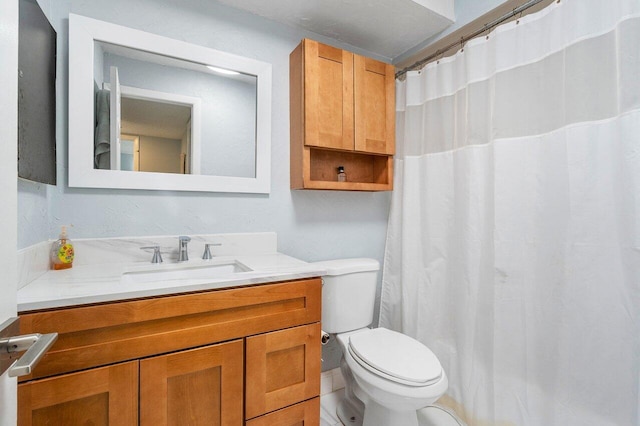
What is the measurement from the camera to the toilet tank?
150cm

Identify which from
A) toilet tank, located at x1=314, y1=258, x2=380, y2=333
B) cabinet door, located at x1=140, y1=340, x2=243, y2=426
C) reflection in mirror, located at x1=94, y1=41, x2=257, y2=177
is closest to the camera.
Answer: cabinet door, located at x1=140, y1=340, x2=243, y2=426

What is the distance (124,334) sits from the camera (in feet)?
2.80

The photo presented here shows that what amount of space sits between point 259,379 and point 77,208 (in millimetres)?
1025

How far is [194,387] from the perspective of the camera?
942 mm

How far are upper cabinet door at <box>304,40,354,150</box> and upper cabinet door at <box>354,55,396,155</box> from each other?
5 cm

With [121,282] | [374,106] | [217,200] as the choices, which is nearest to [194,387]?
[121,282]

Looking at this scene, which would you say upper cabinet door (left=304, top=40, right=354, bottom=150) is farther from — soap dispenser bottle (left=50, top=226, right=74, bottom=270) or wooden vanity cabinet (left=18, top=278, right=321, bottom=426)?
soap dispenser bottle (left=50, top=226, right=74, bottom=270)

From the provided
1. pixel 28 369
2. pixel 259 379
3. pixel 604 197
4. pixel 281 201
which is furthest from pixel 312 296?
pixel 604 197

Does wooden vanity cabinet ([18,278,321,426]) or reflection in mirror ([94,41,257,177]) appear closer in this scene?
wooden vanity cabinet ([18,278,321,426])

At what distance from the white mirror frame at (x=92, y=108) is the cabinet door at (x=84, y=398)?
30.5 inches

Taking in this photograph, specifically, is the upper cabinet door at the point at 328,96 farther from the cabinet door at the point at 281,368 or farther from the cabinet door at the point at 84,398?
the cabinet door at the point at 84,398

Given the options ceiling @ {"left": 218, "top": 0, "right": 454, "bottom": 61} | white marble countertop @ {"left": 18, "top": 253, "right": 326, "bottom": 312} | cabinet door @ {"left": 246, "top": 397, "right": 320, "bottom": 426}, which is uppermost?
→ ceiling @ {"left": 218, "top": 0, "right": 454, "bottom": 61}

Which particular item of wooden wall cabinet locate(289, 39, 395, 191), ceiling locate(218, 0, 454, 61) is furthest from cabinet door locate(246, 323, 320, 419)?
ceiling locate(218, 0, 454, 61)

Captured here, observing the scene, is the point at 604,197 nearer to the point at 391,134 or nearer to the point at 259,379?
the point at 391,134
